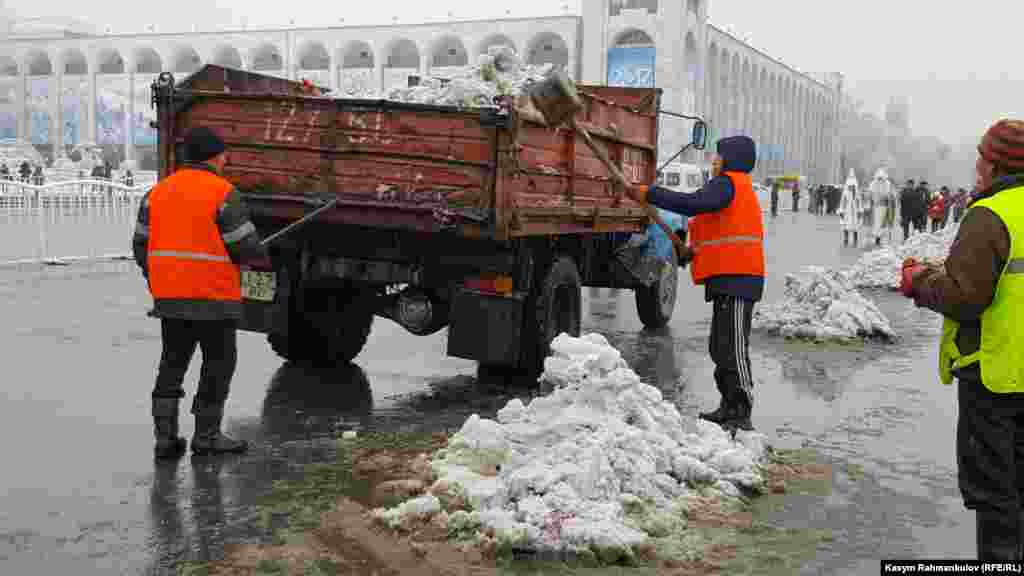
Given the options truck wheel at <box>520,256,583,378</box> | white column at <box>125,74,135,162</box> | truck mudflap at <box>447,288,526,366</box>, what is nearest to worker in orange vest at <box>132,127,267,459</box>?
truck mudflap at <box>447,288,526,366</box>

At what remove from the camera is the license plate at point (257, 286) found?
7043mm

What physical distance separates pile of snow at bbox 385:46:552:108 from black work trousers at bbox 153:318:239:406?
7.41 ft

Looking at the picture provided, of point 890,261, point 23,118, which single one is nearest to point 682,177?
point 890,261

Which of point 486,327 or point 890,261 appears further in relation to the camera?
point 890,261

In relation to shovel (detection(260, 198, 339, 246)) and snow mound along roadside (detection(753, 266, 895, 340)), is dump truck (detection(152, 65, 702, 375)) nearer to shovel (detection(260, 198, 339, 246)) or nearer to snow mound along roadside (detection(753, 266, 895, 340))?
shovel (detection(260, 198, 339, 246))

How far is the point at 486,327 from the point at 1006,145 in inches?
149

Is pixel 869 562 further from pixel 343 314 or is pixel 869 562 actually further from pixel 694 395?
pixel 343 314

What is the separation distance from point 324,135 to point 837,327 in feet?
21.1

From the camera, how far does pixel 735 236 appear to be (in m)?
6.48

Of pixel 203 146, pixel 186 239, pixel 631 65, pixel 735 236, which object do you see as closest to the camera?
pixel 186 239

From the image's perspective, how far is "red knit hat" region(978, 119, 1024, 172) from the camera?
377cm

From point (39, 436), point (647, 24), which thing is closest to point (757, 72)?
point (647, 24)

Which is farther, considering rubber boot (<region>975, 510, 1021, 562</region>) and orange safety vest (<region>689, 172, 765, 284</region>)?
orange safety vest (<region>689, 172, 765, 284</region>)

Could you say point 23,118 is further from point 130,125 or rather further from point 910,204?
point 910,204
